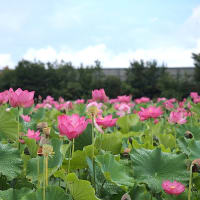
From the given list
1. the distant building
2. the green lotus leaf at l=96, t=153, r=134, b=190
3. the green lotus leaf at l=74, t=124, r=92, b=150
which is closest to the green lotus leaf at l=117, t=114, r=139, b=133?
the green lotus leaf at l=74, t=124, r=92, b=150

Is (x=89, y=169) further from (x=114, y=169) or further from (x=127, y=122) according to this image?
(x=127, y=122)

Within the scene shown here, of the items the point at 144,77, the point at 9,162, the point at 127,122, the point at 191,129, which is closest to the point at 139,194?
the point at 9,162

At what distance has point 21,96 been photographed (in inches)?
44.6

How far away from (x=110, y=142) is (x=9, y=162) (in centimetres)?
39

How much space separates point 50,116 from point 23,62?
2069cm

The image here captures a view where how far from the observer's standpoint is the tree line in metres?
20.7

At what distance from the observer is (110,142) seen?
1222mm

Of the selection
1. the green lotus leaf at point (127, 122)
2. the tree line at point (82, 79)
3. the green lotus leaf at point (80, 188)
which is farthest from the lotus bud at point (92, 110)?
the tree line at point (82, 79)

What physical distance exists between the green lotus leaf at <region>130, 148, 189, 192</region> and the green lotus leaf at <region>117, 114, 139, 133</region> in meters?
1.01

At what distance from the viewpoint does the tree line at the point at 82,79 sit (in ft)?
68.0

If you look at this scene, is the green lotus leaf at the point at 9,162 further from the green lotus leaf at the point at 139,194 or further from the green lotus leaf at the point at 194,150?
the green lotus leaf at the point at 194,150

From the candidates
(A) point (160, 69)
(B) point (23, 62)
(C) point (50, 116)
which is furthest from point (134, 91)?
(C) point (50, 116)

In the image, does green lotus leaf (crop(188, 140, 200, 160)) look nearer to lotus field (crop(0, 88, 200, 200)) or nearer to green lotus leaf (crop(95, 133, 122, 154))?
lotus field (crop(0, 88, 200, 200))

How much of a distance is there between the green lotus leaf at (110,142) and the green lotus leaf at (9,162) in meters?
0.33
